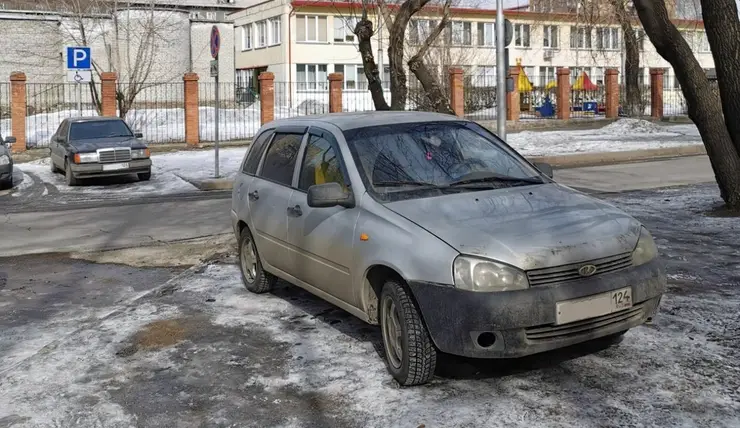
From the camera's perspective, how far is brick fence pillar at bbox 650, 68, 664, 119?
126ft

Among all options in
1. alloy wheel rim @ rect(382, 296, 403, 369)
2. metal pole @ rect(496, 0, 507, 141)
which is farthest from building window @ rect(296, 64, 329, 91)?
alloy wheel rim @ rect(382, 296, 403, 369)

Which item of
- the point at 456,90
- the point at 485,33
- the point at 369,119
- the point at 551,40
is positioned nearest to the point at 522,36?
the point at 551,40

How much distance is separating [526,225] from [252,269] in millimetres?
3389

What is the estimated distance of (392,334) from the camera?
16.7ft

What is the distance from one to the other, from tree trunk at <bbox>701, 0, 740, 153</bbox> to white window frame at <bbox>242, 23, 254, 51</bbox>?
174ft

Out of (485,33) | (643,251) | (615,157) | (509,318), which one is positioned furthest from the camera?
(485,33)

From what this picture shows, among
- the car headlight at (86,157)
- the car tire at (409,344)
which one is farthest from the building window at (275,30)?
the car tire at (409,344)

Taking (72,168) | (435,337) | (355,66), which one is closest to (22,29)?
(355,66)

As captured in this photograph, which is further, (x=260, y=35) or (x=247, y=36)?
(x=247, y=36)

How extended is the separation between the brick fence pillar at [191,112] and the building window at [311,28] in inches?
1035

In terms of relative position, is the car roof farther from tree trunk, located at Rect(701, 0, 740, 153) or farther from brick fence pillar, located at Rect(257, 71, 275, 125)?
brick fence pillar, located at Rect(257, 71, 275, 125)

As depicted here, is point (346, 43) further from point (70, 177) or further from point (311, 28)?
point (70, 177)

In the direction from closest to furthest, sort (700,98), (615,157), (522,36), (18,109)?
(700,98) → (615,157) → (18,109) → (522,36)

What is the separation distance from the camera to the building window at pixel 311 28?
55219mm
